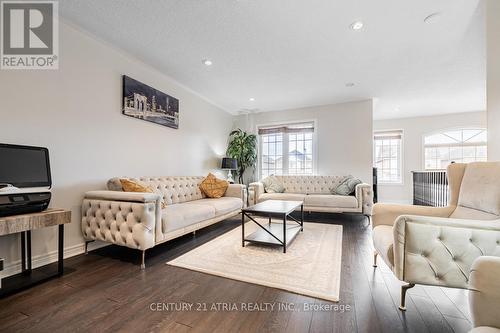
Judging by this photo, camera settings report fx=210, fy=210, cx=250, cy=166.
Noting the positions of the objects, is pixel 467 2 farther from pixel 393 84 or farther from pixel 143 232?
pixel 143 232

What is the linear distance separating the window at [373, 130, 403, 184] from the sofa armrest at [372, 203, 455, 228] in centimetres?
533

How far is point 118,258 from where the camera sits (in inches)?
93.8

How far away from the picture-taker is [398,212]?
2.00m

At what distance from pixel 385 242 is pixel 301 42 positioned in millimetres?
2472

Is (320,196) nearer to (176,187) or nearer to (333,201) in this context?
(333,201)

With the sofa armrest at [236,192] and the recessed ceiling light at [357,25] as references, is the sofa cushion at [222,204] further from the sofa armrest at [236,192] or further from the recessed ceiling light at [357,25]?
the recessed ceiling light at [357,25]

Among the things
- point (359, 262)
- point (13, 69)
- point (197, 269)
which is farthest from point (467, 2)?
point (13, 69)

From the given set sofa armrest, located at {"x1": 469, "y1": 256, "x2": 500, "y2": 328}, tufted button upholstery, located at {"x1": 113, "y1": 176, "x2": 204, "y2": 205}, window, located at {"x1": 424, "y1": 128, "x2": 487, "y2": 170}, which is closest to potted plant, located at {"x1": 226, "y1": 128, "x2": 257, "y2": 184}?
tufted button upholstery, located at {"x1": 113, "y1": 176, "x2": 204, "y2": 205}

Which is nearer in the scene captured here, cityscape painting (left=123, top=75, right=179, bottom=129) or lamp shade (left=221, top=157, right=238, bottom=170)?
cityscape painting (left=123, top=75, right=179, bottom=129)

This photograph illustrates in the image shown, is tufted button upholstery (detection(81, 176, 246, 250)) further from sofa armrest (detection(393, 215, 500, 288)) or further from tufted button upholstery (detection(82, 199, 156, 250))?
sofa armrest (detection(393, 215, 500, 288))

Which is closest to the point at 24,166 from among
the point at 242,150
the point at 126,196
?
the point at 126,196

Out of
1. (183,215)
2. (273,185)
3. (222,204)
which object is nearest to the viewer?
(183,215)

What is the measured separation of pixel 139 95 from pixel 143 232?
6.98ft

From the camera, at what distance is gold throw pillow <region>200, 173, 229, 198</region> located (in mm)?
4012
